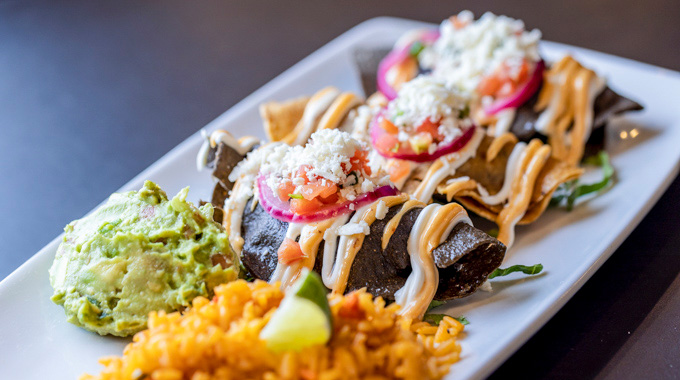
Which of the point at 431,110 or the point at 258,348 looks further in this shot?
the point at 431,110

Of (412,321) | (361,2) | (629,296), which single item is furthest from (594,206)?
(361,2)

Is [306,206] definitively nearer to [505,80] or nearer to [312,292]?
[312,292]

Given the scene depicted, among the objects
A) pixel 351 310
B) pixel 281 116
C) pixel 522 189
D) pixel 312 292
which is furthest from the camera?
pixel 281 116

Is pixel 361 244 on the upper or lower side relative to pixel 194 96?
lower

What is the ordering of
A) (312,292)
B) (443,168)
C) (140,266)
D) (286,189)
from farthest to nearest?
1. (443,168)
2. (286,189)
3. (140,266)
4. (312,292)

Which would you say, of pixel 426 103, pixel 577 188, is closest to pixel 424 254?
pixel 426 103

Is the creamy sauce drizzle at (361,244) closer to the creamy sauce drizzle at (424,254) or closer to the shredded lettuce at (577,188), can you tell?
the creamy sauce drizzle at (424,254)

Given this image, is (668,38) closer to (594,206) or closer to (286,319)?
(594,206)
